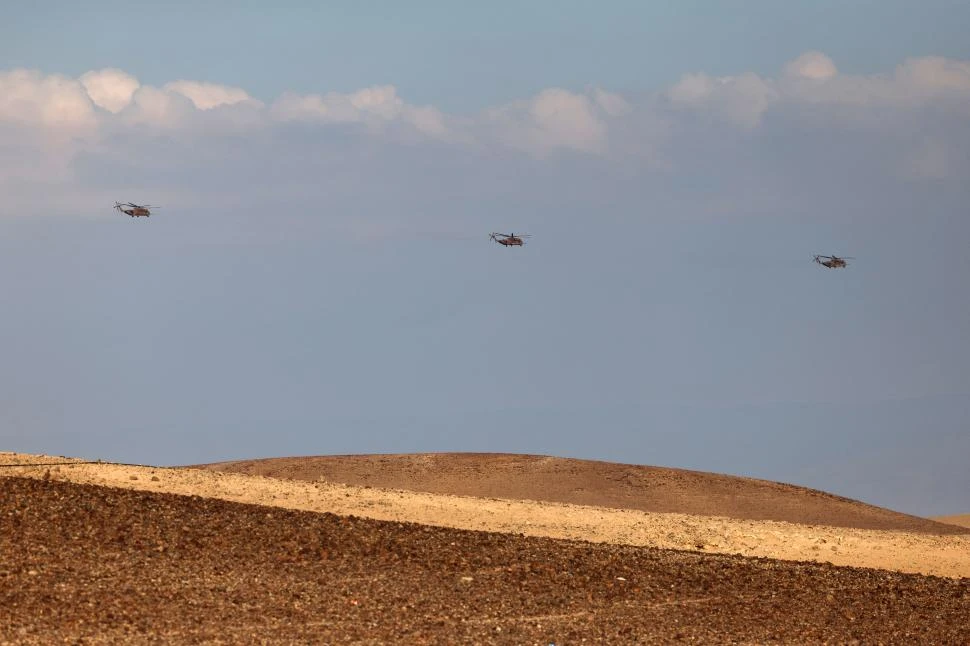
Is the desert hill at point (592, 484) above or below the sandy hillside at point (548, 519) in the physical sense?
above

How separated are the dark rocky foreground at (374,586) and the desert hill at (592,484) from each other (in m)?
7.71

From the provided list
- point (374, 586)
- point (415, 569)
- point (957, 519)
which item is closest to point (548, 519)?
point (415, 569)

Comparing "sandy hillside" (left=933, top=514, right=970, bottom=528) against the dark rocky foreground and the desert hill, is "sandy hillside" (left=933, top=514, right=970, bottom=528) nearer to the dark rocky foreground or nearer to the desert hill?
the desert hill

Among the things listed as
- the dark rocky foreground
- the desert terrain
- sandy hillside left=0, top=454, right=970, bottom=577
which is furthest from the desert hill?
the dark rocky foreground

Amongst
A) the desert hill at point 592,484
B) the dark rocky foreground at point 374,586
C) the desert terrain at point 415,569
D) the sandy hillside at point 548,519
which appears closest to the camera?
the dark rocky foreground at point 374,586

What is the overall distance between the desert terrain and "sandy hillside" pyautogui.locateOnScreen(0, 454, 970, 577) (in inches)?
2.4

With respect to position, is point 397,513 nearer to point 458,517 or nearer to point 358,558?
point 458,517

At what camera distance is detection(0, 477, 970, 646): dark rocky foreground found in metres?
12.6

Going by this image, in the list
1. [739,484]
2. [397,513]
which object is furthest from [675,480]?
[397,513]

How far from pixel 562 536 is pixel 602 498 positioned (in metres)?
6.96

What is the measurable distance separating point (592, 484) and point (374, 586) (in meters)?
13.0

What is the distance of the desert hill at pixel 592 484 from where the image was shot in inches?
1006

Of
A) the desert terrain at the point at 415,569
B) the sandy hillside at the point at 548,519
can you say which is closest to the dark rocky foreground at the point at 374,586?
the desert terrain at the point at 415,569

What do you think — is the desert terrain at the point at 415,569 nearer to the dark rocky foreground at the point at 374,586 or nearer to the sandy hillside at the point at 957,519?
the dark rocky foreground at the point at 374,586
